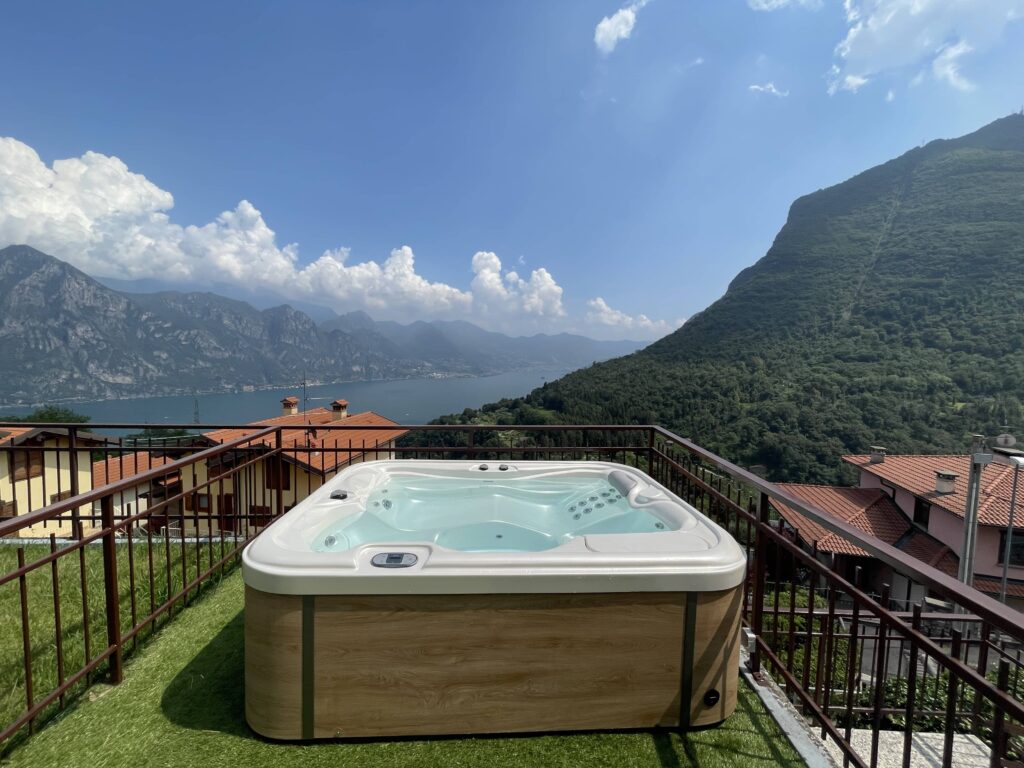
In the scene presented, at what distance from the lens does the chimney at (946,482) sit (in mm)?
15102

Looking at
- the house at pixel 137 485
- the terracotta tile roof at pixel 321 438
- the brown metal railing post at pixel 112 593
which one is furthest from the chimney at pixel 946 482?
the brown metal railing post at pixel 112 593

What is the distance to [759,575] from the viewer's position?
208 centimetres

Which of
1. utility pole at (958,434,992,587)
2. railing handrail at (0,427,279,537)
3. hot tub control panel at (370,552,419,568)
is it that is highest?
railing handrail at (0,427,279,537)

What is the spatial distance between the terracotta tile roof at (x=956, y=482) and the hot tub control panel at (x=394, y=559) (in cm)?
1624

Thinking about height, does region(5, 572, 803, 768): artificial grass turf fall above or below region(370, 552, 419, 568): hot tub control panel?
below

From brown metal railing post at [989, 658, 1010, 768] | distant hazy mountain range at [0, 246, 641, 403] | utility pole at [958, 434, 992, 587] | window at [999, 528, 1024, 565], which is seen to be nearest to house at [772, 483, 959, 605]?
window at [999, 528, 1024, 565]

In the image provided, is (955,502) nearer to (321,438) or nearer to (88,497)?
(321,438)

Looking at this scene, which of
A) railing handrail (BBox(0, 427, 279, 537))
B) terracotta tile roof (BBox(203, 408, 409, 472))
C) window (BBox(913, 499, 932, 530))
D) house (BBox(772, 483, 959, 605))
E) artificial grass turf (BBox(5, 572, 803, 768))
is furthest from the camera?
window (BBox(913, 499, 932, 530))

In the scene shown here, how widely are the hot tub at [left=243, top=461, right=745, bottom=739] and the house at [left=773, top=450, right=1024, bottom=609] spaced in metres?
12.2

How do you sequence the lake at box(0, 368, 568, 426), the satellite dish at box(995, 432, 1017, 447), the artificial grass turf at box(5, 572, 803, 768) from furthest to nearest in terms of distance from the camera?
the lake at box(0, 368, 568, 426)
the satellite dish at box(995, 432, 1017, 447)
the artificial grass turf at box(5, 572, 803, 768)

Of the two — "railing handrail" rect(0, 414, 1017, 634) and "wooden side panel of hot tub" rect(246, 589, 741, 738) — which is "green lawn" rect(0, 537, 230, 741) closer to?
"railing handrail" rect(0, 414, 1017, 634)

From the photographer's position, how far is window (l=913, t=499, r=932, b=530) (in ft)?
52.6

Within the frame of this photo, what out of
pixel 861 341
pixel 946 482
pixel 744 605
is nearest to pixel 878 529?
pixel 946 482

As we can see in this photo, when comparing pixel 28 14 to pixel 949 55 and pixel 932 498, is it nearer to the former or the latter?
pixel 932 498
